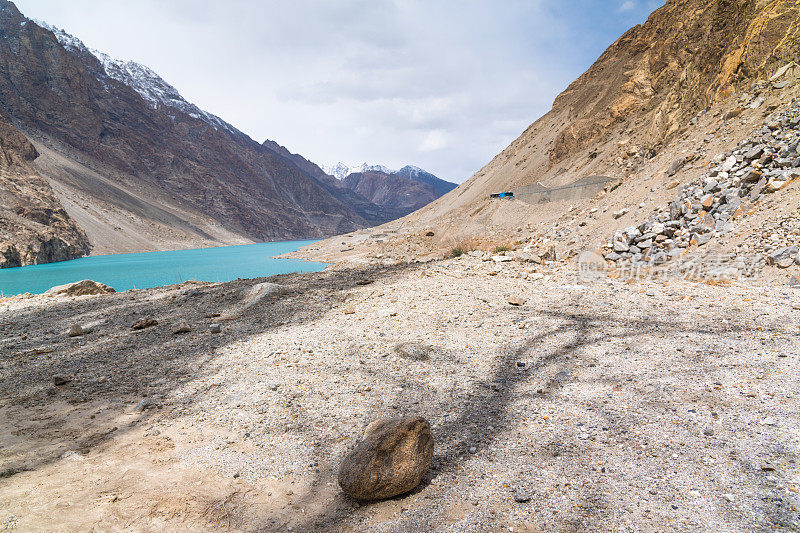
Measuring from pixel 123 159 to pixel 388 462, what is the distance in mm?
129242

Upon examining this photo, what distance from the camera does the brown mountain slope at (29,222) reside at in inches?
1686

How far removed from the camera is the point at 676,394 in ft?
12.1

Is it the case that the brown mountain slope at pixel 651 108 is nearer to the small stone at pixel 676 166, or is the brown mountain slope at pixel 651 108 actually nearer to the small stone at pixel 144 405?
the small stone at pixel 676 166

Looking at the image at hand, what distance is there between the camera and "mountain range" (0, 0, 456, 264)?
75312mm

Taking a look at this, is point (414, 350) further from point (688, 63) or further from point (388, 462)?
point (688, 63)

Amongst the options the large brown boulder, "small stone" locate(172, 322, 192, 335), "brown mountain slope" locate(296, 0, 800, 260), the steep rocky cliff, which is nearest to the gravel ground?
the large brown boulder

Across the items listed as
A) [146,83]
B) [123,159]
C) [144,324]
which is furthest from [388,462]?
[146,83]

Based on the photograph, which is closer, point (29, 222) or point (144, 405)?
point (144, 405)

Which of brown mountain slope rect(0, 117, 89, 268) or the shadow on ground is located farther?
brown mountain slope rect(0, 117, 89, 268)

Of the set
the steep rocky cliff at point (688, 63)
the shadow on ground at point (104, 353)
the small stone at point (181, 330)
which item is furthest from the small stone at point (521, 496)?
the steep rocky cliff at point (688, 63)

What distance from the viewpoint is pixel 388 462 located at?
9.30 ft

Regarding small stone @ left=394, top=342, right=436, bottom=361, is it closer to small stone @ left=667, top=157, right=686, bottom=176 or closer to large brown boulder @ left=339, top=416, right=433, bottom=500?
large brown boulder @ left=339, top=416, right=433, bottom=500

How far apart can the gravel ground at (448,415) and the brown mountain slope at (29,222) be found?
49822 mm

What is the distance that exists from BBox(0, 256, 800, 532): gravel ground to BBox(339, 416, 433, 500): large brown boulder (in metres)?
0.12
